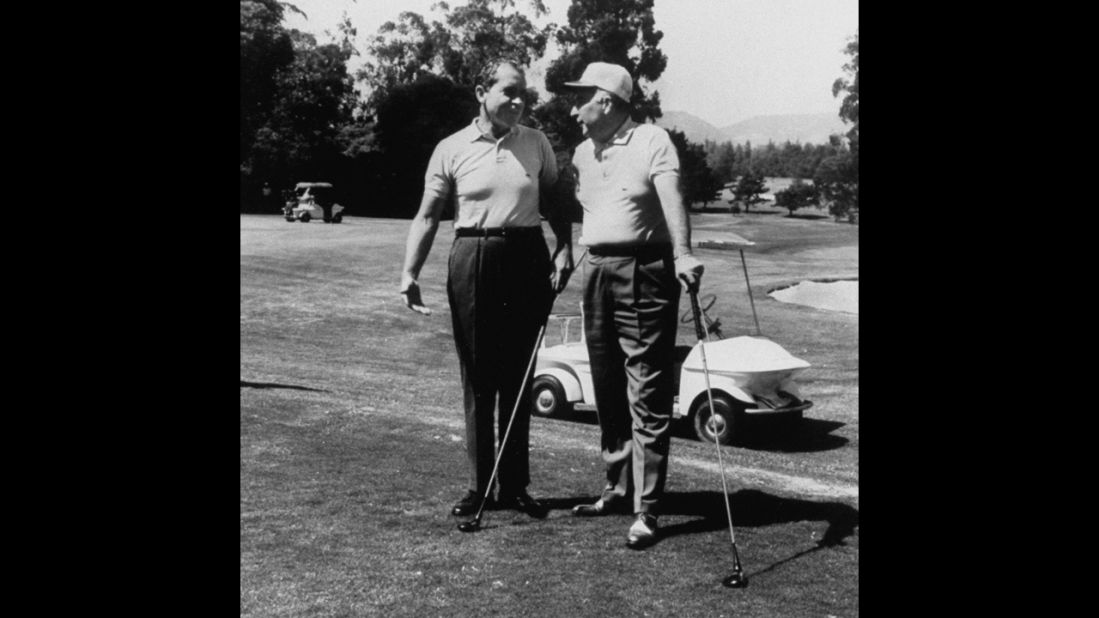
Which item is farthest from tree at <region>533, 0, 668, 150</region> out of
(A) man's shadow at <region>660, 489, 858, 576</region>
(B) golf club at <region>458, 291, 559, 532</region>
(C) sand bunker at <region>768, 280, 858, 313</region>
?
(C) sand bunker at <region>768, 280, 858, 313</region>

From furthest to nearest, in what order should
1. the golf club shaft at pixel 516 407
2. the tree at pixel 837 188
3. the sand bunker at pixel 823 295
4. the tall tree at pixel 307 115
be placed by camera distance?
the tree at pixel 837 188, the sand bunker at pixel 823 295, the tall tree at pixel 307 115, the golf club shaft at pixel 516 407

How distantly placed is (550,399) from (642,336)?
3157mm

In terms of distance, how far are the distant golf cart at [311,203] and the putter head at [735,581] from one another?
17.3ft

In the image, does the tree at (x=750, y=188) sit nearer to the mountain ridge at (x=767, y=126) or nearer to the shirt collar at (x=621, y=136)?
the mountain ridge at (x=767, y=126)

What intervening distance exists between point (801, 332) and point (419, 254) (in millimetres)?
10177

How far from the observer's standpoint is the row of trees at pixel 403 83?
16.9 ft

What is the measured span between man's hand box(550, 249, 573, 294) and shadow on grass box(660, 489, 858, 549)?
3.40 feet

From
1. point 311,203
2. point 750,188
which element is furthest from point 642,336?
point 750,188

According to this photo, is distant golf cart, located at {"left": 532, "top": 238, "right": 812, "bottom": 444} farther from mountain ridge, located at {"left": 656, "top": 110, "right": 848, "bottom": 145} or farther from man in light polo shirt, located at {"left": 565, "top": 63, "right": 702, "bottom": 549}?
man in light polo shirt, located at {"left": 565, "top": 63, "right": 702, "bottom": 549}

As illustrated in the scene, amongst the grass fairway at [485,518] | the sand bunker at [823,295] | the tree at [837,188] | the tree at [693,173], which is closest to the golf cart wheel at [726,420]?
the grass fairway at [485,518]
